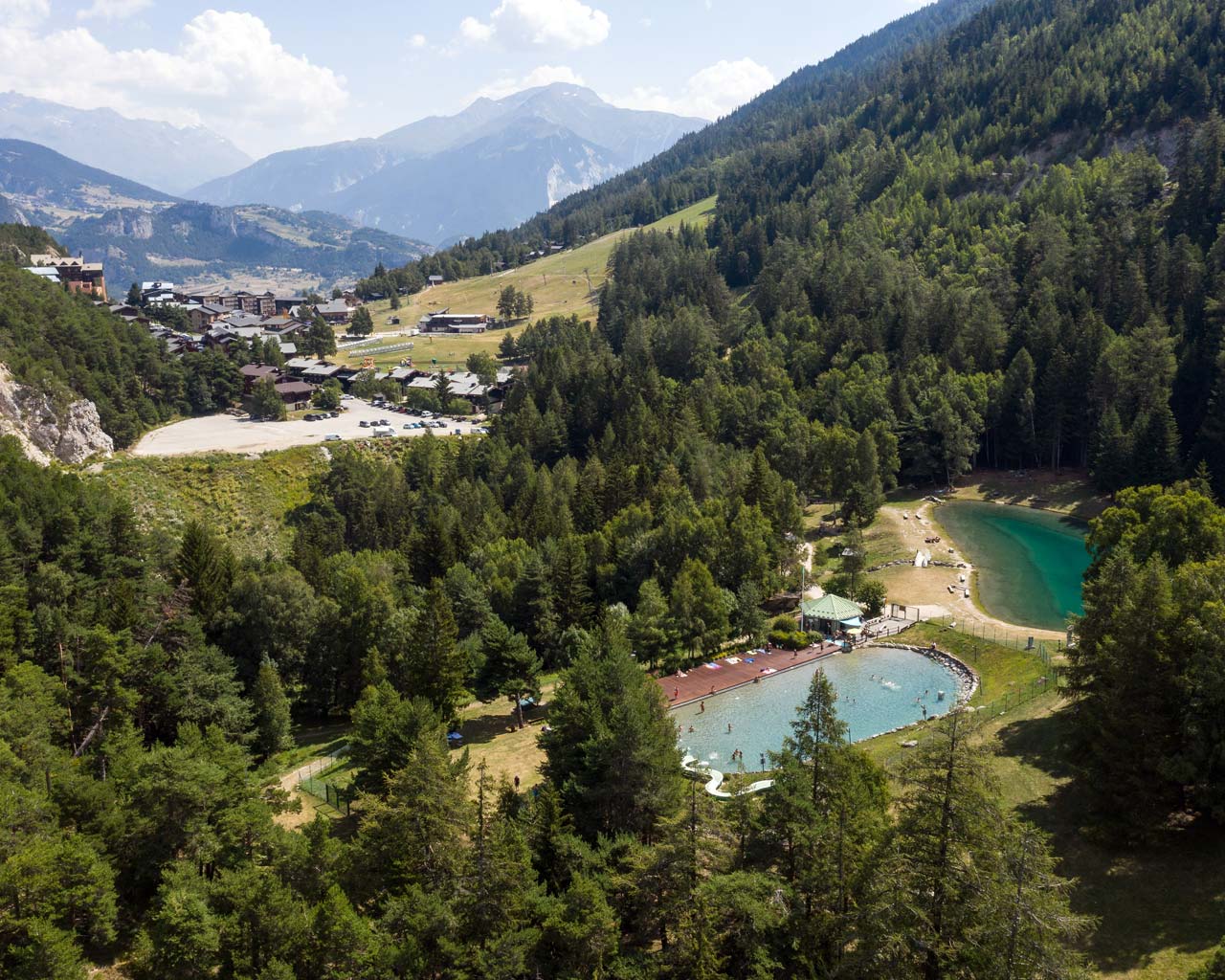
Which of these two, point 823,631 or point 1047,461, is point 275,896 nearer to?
point 823,631

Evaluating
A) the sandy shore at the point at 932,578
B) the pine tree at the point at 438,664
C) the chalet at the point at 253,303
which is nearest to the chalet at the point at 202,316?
the chalet at the point at 253,303

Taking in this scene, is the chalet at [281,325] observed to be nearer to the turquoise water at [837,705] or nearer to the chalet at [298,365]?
the chalet at [298,365]

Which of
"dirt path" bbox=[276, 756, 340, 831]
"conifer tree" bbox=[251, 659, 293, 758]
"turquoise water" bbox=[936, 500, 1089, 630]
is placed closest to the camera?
"dirt path" bbox=[276, 756, 340, 831]

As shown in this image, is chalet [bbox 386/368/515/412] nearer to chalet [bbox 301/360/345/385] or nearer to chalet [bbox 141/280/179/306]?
chalet [bbox 301/360/345/385]

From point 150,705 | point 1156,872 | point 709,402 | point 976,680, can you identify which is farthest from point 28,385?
point 1156,872

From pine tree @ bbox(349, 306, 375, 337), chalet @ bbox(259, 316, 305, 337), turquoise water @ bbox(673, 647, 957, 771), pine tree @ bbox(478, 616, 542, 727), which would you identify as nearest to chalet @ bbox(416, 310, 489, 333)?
pine tree @ bbox(349, 306, 375, 337)
